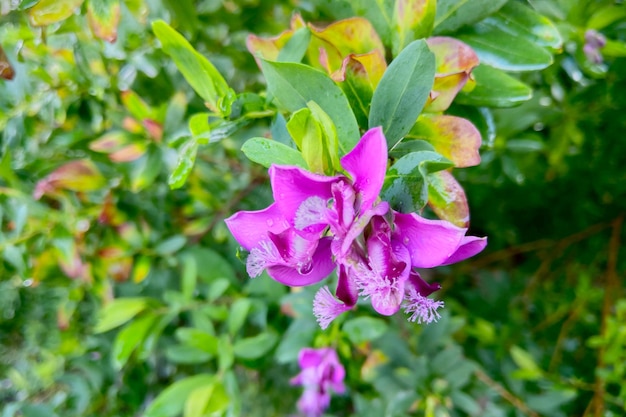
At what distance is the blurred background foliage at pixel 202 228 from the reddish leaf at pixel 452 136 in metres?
0.09

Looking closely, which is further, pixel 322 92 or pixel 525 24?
pixel 525 24

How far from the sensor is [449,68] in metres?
0.49

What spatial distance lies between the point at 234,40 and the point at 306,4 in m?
0.20

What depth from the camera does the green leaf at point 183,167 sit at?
451mm

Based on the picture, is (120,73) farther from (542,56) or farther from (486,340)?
(486,340)

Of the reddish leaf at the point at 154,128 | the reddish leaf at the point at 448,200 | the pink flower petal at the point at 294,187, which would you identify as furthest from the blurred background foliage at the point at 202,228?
the pink flower petal at the point at 294,187

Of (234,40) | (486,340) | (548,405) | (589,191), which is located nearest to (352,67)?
(234,40)

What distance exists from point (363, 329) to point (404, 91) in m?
0.49

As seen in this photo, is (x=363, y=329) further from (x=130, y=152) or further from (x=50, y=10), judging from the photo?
(x=50, y=10)

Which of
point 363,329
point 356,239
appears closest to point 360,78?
point 356,239

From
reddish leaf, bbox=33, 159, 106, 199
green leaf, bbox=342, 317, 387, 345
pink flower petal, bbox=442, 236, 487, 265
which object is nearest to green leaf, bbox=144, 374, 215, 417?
green leaf, bbox=342, 317, 387, 345

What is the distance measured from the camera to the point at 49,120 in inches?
35.1

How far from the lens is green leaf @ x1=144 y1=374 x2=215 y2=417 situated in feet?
2.65

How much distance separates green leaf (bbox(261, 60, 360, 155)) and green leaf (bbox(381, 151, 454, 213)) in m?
0.05
